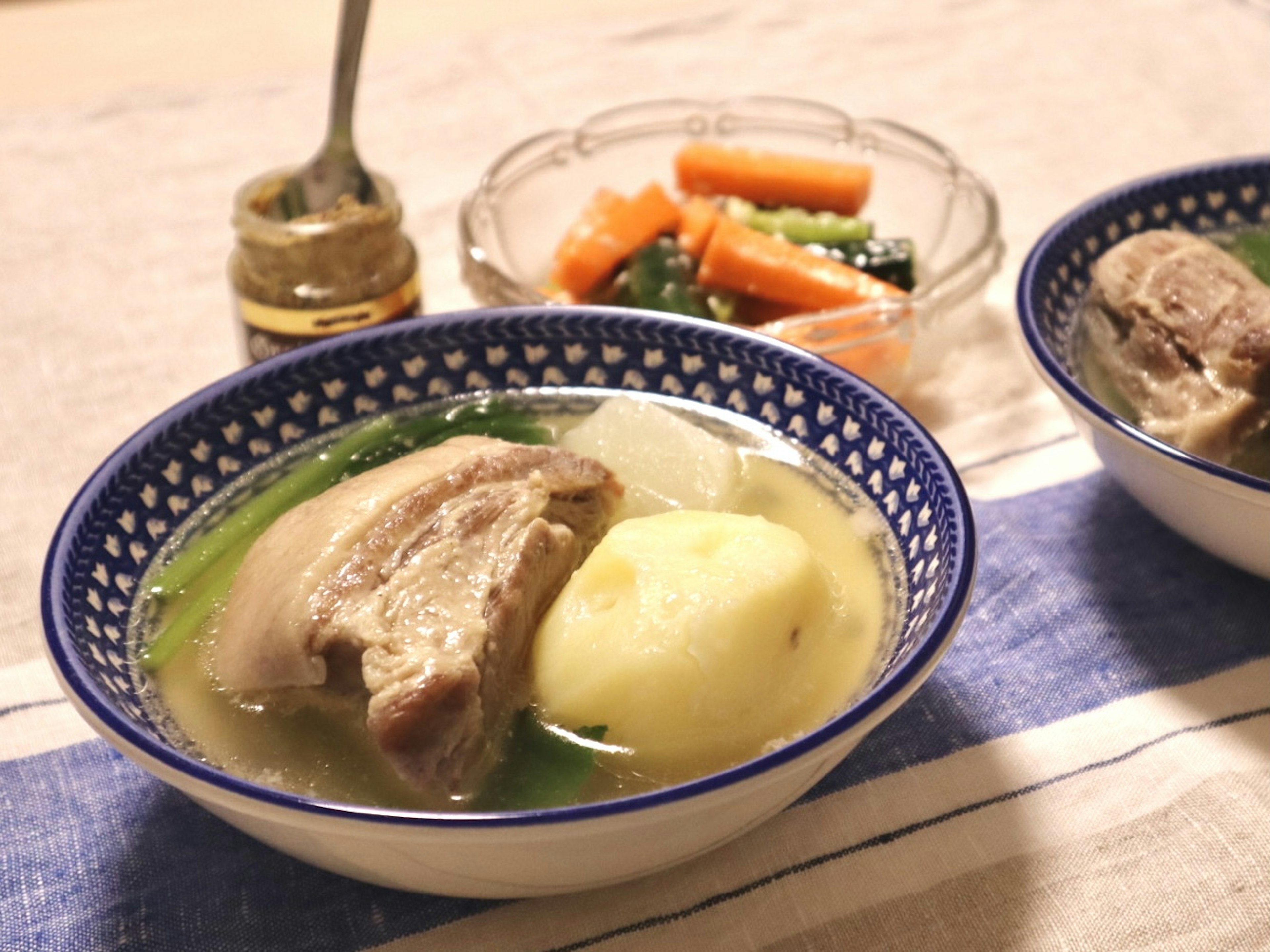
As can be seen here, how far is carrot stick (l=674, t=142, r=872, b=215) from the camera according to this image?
2.38 m

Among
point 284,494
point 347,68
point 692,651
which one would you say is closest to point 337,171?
point 347,68

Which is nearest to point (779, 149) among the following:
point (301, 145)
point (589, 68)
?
point (589, 68)

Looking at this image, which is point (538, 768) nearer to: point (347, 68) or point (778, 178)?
point (347, 68)

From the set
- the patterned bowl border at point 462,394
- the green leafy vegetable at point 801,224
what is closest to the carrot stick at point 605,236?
the green leafy vegetable at point 801,224

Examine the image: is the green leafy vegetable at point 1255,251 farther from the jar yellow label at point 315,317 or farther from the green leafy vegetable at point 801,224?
the jar yellow label at point 315,317

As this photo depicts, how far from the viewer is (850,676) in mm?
1264

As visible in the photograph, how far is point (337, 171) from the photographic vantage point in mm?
1945

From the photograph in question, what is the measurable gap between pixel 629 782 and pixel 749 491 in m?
0.49

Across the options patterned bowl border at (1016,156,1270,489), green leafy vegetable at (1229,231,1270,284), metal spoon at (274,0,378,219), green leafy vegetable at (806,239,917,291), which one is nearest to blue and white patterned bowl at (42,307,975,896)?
patterned bowl border at (1016,156,1270,489)

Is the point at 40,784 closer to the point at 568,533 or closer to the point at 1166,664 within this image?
the point at 568,533

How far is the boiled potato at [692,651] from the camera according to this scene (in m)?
1.20

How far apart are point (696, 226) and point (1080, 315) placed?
75 centimetres

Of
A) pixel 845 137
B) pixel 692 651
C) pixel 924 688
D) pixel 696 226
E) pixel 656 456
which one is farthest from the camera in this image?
pixel 845 137

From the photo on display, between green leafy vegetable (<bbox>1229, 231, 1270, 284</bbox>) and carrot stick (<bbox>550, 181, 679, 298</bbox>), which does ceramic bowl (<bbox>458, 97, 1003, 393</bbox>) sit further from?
green leafy vegetable (<bbox>1229, 231, 1270, 284</bbox>)
